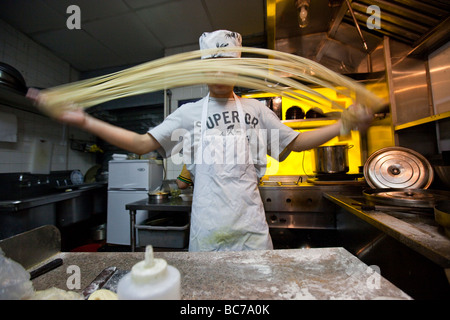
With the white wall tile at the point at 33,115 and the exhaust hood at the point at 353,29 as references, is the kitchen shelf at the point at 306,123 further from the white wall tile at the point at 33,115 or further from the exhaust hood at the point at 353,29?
the white wall tile at the point at 33,115

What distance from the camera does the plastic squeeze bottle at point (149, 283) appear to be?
31cm

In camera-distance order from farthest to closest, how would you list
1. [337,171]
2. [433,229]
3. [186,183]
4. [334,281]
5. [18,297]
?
[337,171] → [186,183] → [433,229] → [334,281] → [18,297]

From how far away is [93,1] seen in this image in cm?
221

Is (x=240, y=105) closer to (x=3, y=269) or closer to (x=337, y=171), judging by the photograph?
(x=3, y=269)

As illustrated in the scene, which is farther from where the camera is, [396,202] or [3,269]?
[396,202]

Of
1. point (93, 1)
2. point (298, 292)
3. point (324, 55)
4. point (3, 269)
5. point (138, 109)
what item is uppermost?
point (93, 1)

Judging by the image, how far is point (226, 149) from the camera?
1.03 meters

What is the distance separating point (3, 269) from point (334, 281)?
0.88 meters

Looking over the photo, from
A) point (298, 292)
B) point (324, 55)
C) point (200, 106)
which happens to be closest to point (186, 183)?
point (200, 106)

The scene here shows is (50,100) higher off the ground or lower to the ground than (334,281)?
higher

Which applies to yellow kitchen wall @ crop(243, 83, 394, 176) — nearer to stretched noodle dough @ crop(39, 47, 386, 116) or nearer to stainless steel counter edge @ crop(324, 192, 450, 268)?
stainless steel counter edge @ crop(324, 192, 450, 268)

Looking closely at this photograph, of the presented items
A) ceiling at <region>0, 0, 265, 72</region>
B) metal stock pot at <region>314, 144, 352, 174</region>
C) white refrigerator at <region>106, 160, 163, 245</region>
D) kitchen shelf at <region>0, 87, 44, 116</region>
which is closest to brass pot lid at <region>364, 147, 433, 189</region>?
metal stock pot at <region>314, 144, 352, 174</region>

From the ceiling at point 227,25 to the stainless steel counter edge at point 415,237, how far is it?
1.73 meters

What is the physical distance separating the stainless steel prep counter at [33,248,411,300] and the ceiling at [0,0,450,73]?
6.73ft
